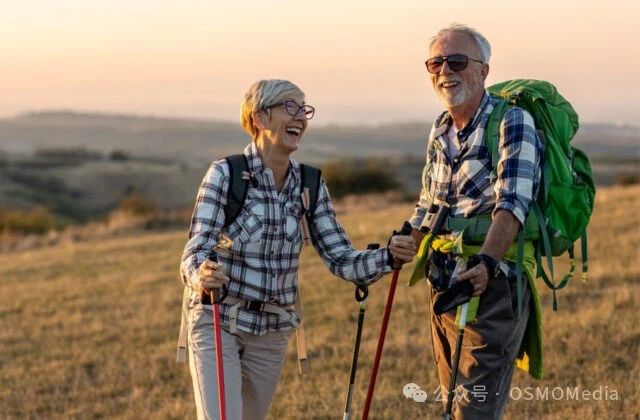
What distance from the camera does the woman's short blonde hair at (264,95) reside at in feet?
16.5

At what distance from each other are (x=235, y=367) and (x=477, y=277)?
138cm

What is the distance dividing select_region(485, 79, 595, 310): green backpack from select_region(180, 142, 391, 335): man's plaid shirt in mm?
912

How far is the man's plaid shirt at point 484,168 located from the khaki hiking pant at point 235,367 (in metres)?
1.18

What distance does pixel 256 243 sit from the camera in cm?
503

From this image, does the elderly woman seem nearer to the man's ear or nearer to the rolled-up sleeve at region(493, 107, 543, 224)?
the man's ear

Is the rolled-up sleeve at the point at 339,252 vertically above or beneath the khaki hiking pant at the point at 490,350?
above

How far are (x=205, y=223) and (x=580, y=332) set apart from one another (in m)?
6.06

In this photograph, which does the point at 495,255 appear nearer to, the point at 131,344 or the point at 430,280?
the point at 430,280

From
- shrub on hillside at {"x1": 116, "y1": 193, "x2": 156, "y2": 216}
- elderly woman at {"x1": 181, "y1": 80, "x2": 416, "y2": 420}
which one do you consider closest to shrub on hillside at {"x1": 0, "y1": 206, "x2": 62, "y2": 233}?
shrub on hillside at {"x1": 116, "y1": 193, "x2": 156, "y2": 216}

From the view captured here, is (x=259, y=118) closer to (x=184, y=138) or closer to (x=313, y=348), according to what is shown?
(x=313, y=348)

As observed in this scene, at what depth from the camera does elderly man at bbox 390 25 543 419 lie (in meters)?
4.69

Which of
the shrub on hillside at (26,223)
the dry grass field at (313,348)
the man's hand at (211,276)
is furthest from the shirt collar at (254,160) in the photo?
the shrub on hillside at (26,223)

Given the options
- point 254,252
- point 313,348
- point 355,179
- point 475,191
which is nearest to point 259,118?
point 254,252

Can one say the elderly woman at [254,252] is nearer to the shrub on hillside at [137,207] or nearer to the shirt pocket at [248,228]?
the shirt pocket at [248,228]
